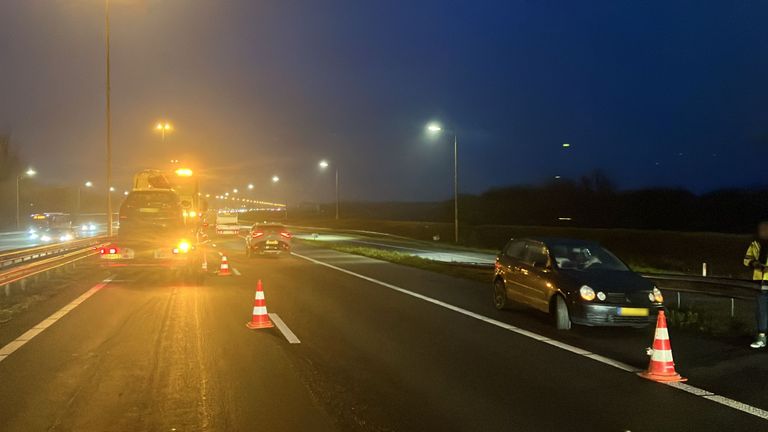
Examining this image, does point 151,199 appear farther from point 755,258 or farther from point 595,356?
point 755,258

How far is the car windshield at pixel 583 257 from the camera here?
1194 cm

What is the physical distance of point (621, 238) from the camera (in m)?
44.3

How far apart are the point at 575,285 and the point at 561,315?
0.61 metres

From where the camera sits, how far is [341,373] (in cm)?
794

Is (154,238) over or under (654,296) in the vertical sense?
over

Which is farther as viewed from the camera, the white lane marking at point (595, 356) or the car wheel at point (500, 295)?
the car wheel at point (500, 295)

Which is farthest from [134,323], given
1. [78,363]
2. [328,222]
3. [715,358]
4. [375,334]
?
[328,222]

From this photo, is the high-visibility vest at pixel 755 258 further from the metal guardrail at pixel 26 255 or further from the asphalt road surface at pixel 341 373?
the metal guardrail at pixel 26 255

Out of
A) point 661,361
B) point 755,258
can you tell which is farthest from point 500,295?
point 661,361

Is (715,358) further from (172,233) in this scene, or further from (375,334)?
(172,233)

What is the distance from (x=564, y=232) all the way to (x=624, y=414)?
43.6 meters

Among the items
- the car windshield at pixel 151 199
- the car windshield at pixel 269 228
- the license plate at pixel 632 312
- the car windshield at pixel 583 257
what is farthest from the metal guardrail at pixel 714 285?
the car windshield at pixel 269 228

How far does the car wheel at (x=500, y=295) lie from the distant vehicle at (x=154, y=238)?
32.1 ft

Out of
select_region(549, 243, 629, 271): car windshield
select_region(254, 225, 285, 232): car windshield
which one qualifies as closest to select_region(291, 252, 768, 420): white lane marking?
select_region(549, 243, 629, 271): car windshield
